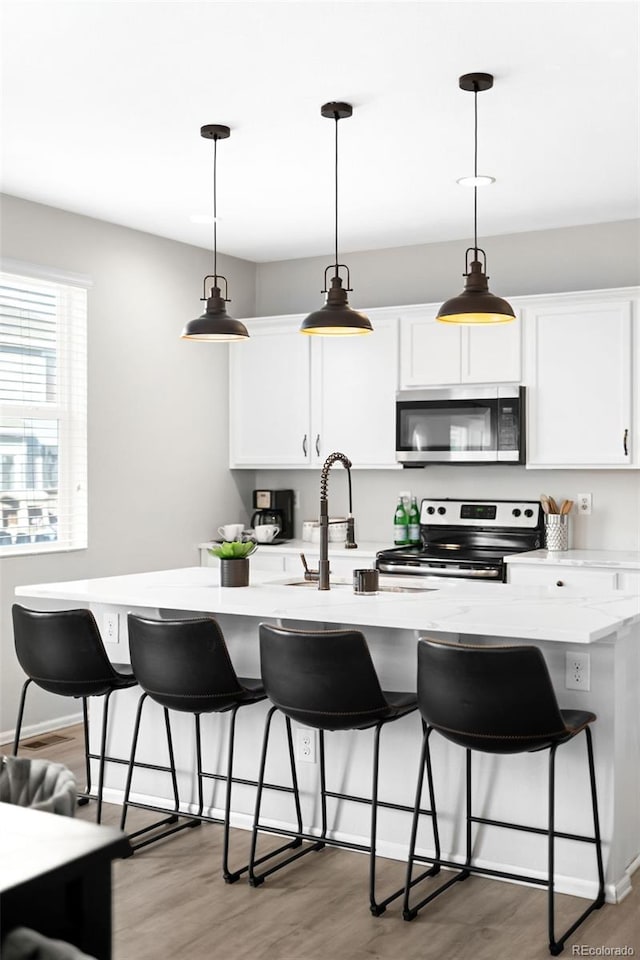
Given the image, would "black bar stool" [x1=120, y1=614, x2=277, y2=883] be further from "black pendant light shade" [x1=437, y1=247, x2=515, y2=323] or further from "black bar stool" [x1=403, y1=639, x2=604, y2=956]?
"black pendant light shade" [x1=437, y1=247, x2=515, y2=323]

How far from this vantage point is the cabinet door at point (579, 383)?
5285 millimetres

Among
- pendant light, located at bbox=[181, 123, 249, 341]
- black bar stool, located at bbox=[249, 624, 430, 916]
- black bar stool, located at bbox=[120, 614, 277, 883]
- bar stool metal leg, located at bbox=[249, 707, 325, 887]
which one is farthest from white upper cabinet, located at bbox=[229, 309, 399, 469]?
black bar stool, located at bbox=[249, 624, 430, 916]

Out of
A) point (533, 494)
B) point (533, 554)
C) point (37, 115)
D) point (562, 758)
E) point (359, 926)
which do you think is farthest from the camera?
point (533, 494)

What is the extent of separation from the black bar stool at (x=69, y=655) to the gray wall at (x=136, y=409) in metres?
1.34

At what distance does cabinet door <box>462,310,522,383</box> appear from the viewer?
A: 5574 mm

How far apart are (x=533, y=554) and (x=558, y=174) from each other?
77.9 inches

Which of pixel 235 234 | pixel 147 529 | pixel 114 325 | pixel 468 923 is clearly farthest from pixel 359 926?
pixel 235 234

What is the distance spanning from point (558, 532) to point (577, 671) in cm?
243

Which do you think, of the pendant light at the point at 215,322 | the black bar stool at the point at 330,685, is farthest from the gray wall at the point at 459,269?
the black bar stool at the point at 330,685

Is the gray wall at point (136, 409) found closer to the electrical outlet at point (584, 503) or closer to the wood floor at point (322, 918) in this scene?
the wood floor at point (322, 918)

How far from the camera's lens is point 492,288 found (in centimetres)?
603

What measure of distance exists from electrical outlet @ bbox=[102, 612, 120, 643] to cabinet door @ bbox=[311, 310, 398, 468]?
2256 millimetres

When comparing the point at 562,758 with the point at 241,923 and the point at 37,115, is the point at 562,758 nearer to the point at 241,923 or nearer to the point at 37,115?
the point at 241,923

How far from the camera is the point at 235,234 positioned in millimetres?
6023
